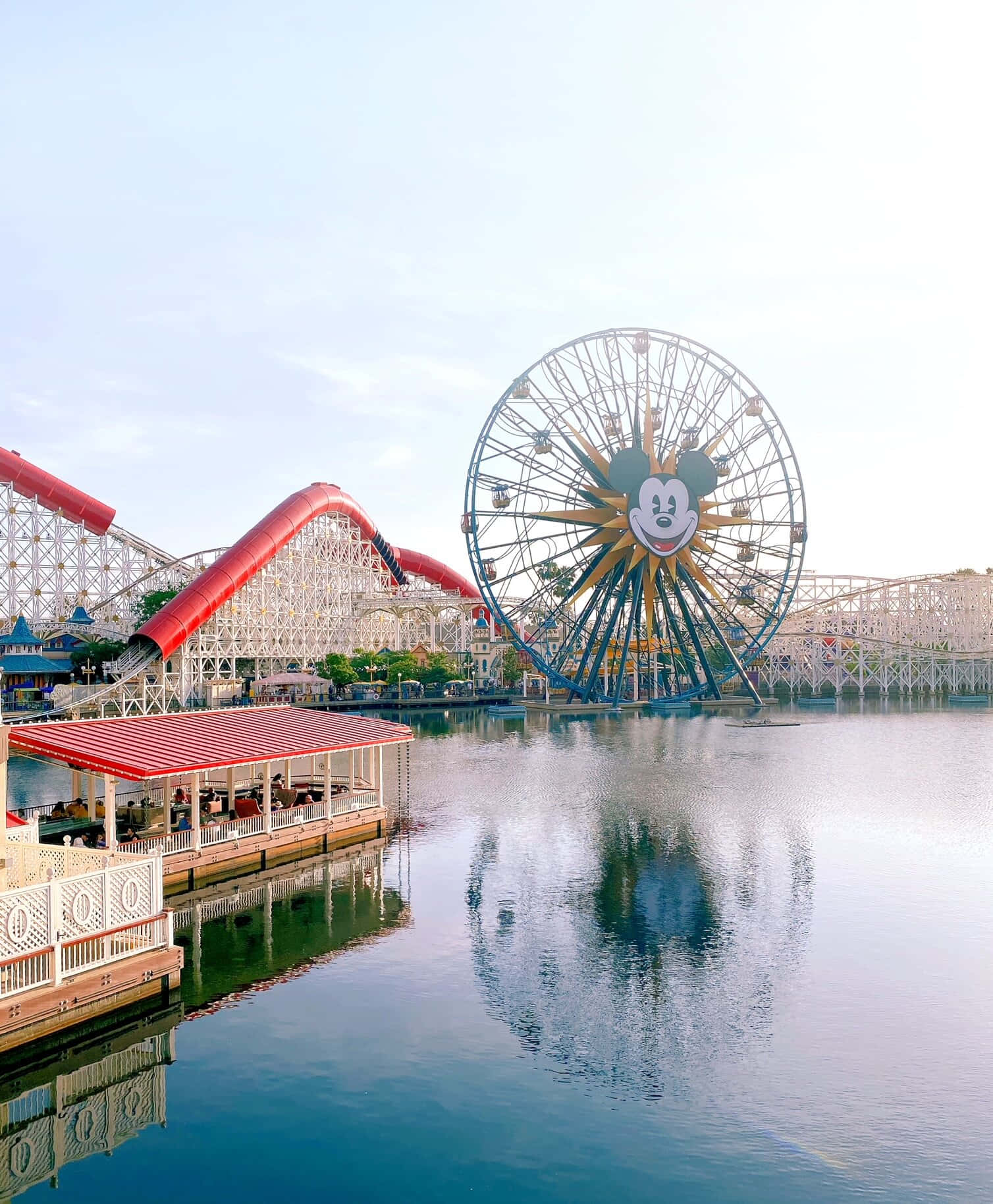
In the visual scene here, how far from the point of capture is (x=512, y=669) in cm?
10500

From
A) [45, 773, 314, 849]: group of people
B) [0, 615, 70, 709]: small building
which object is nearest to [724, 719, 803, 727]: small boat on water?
[45, 773, 314, 849]: group of people

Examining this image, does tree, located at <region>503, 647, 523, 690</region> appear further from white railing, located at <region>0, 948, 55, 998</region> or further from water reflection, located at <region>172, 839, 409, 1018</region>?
white railing, located at <region>0, 948, 55, 998</region>

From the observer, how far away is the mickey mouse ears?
228ft

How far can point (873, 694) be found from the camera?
11044cm

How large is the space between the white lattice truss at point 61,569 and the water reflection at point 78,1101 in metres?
66.7

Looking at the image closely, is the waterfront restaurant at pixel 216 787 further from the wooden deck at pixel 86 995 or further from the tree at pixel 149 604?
the tree at pixel 149 604

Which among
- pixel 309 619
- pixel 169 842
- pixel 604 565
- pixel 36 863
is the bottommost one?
pixel 169 842

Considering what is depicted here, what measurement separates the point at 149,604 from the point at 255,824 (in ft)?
196

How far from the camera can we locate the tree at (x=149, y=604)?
83.5 meters

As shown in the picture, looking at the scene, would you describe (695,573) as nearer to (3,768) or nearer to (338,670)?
(338,670)

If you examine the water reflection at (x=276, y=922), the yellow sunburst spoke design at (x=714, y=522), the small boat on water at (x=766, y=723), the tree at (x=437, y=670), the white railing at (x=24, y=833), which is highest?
the yellow sunburst spoke design at (x=714, y=522)

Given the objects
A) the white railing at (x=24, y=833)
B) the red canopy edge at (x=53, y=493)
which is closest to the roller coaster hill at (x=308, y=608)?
the red canopy edge at (x=53, y=493)

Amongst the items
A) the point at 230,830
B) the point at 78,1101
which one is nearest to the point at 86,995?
the point at 78,1101

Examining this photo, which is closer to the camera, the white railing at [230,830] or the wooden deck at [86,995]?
the wooden deck at [86,995]
